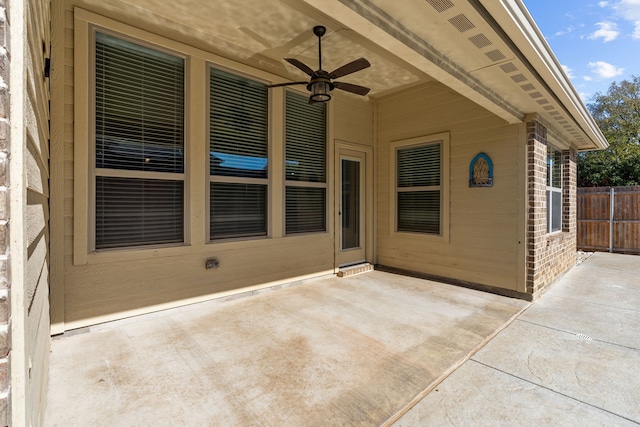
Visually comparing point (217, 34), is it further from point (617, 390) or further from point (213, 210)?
point (617, 390)

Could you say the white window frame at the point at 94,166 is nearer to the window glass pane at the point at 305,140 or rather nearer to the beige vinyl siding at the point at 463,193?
the window glass pane at the point at 305,140

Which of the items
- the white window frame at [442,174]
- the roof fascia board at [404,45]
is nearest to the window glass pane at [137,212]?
the roof fascia board at [404,45]

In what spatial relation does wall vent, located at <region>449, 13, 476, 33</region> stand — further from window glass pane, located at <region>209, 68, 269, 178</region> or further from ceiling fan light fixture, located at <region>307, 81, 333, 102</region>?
window glass pane, located at <region>209, 68, 269, 178</region>

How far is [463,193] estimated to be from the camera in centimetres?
471

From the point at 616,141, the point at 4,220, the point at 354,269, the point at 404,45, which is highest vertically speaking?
the point at 616,141

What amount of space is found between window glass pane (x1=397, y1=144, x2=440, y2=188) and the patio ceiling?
114cm

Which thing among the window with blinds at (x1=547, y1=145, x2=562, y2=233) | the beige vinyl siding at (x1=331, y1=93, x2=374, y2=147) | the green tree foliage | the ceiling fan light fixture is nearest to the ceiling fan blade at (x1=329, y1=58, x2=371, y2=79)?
the ceiling fan light fixture

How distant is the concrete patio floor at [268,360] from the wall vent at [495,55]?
2542 mm

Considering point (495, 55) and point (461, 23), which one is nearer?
point (461, 23)

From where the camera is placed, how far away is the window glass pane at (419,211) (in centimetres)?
510

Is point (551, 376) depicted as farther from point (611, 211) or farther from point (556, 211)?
point (611, 211)

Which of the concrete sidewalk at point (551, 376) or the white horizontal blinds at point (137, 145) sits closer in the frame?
the concrete sidewalk at point (551, 376)

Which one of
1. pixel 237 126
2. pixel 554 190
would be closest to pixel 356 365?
pixel 237 126

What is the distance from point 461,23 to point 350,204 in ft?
11.9
